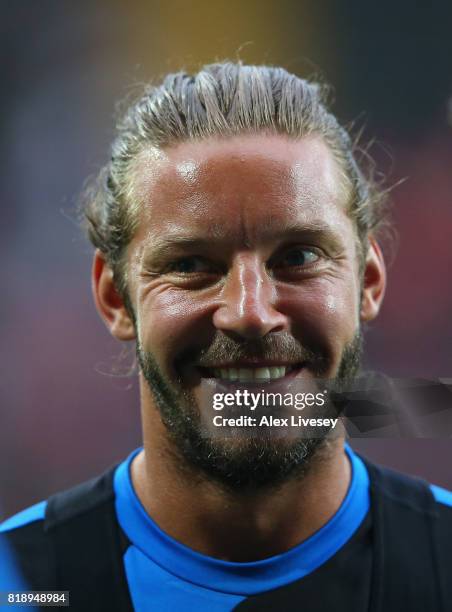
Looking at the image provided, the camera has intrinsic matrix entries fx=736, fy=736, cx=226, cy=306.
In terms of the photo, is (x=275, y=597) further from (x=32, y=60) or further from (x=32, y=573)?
(x=32, y=60)

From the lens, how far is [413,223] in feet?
8.30

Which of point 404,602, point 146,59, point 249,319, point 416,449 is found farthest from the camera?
point 146,59

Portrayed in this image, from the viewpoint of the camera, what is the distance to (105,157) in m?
A: 2.37

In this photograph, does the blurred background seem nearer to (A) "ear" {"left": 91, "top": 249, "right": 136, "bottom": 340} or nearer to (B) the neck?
(A) "ear" {"left": 91, "top": 249, "right": 136, "bottom": 340}

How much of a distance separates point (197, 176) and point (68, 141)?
5.07 feet

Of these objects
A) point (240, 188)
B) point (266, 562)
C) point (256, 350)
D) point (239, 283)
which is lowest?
point (266, 562)

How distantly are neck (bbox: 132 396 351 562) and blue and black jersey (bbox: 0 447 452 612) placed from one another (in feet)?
0.06

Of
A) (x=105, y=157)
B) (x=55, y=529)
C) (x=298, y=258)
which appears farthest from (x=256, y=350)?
(x=105, y=157)

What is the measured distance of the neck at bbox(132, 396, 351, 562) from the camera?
1234 mm

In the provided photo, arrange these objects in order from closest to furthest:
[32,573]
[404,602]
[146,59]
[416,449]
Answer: [404,602]
[32,573]
[416,449]
[146,59]

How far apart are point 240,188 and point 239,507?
0.53 m

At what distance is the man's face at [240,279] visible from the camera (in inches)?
44.8

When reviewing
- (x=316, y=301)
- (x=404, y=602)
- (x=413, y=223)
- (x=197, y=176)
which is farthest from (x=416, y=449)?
(x=197, y=176)

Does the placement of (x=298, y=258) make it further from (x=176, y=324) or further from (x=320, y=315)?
(x=176, y=324)
